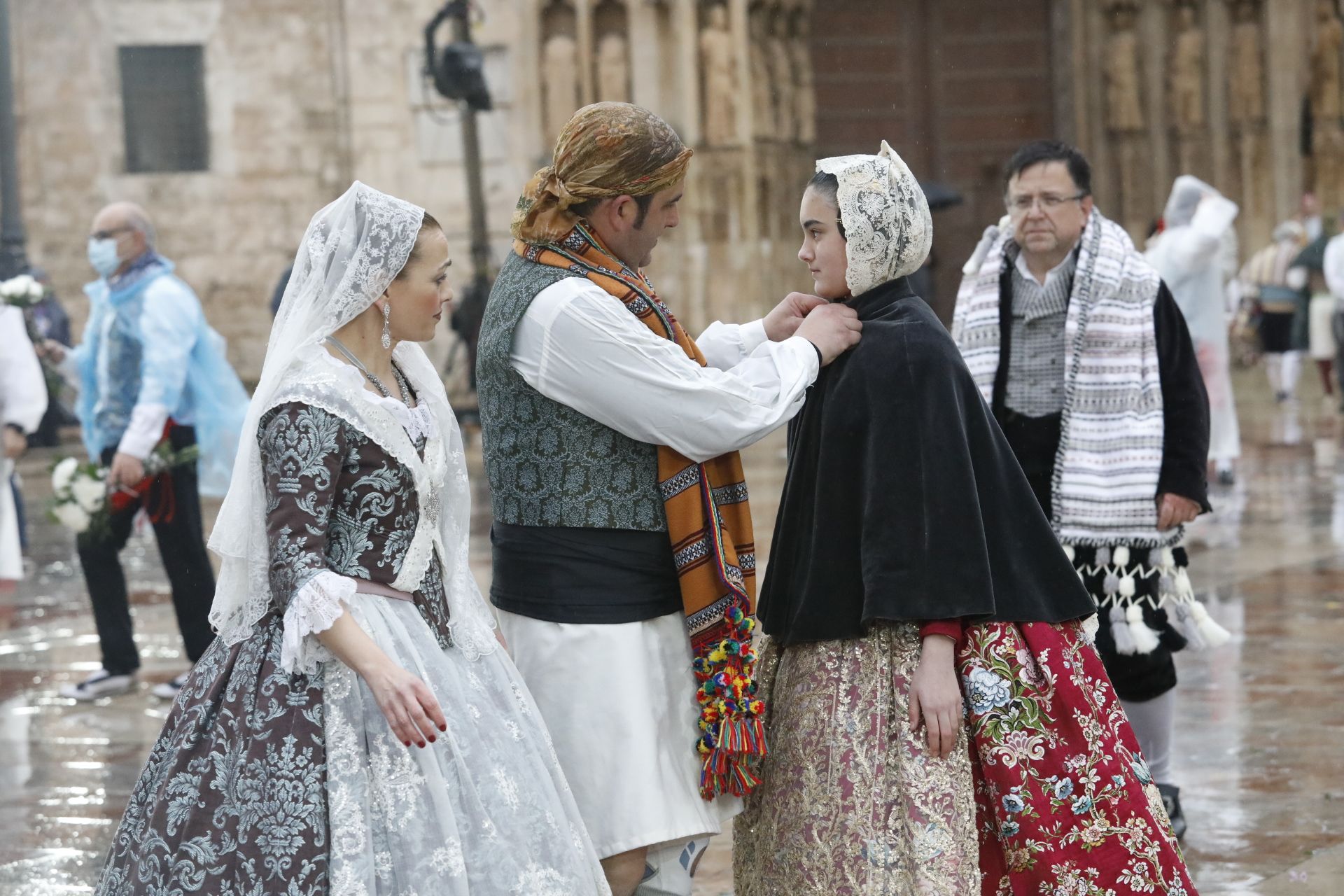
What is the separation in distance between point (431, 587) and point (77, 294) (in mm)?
18108

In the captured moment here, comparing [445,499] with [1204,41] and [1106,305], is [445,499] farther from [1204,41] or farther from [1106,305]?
[1204,41]

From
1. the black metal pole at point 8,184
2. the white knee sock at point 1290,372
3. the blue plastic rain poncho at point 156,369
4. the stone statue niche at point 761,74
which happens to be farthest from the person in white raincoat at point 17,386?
the white knee sock at point 1290,372

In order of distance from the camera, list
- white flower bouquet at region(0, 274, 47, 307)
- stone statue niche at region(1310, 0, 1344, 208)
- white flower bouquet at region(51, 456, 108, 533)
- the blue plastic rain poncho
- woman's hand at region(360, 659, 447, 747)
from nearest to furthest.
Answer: woman's hand at region(360, 659, 447, 747) → the blue plastic rain poncho → white flower bouquet at region(51, 456, 108, 533) → white flower bouquet at region(0, 274, 47, 307) → stone statue niche at region(1310, 0, 1344, 208)

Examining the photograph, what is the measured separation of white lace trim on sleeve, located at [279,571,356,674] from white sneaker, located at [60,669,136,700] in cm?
472

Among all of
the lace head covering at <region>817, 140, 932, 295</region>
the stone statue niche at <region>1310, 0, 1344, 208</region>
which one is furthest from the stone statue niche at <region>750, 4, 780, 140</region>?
the lace head covering at <region>817, 140, 932, 295</region>

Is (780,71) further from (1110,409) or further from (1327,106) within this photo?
(1110,409)

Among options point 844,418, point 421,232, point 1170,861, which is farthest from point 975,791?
point 421,232

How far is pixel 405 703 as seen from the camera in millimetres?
3080

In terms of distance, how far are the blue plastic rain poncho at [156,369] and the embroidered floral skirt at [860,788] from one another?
4.13m

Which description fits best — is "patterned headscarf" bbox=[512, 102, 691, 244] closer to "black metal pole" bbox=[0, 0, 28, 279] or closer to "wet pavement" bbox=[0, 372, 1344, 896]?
"wet pavement" bbox=[0, 372, 1344, 896]

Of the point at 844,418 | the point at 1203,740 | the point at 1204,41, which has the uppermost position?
the point at 1204,41

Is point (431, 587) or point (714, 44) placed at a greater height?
point (714, 44)

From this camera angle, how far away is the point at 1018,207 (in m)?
5.00

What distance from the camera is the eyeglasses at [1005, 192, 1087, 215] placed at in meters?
4.93
